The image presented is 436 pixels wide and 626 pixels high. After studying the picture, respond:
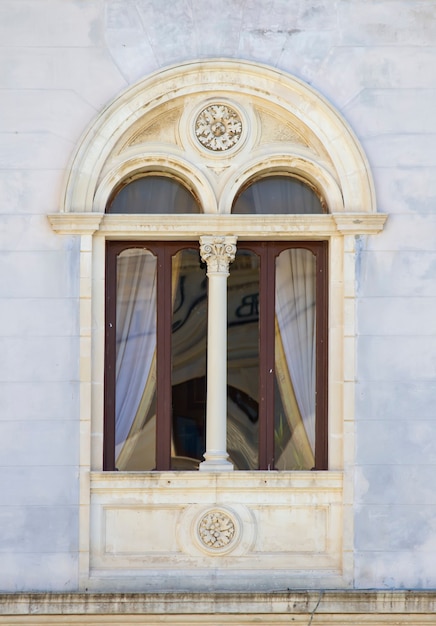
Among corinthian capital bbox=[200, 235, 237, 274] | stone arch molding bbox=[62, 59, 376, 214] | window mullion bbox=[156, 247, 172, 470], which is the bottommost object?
window mullion bbox=[156, 247, 172, 470]

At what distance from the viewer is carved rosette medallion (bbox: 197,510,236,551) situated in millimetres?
13875

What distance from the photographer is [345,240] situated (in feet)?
46.2

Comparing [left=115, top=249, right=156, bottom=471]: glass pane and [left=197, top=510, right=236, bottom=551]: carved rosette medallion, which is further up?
[left=115, top=249, right=156, bottom=471]: glass pane

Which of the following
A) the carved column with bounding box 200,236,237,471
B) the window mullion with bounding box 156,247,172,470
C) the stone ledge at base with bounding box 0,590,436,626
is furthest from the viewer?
the window mullion with bounding box 156,247,172,470

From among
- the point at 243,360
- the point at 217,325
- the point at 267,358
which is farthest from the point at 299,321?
the point at 217,325

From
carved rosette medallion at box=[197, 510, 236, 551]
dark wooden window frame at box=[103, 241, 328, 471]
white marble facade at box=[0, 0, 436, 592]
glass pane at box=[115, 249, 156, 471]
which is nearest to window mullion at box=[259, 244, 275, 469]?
dark wooden window frame at box=[103, 241, 328, 471]

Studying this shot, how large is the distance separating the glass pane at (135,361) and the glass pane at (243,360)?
79 centimetres

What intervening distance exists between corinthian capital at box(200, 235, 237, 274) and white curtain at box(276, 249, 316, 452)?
63 centimetres

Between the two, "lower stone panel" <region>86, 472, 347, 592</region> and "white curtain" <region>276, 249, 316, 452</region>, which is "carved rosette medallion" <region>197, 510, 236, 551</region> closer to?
"lower stone panel" <region>86, 472, 347, 592</region>

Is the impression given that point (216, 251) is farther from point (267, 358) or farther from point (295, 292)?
point (267, 358)

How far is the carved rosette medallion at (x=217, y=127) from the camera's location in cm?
1430

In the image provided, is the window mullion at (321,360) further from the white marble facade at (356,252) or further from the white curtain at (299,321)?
the white marble facade at (356,252)

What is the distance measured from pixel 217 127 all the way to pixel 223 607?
15.7 ft

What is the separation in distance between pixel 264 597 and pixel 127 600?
4.32 feet
